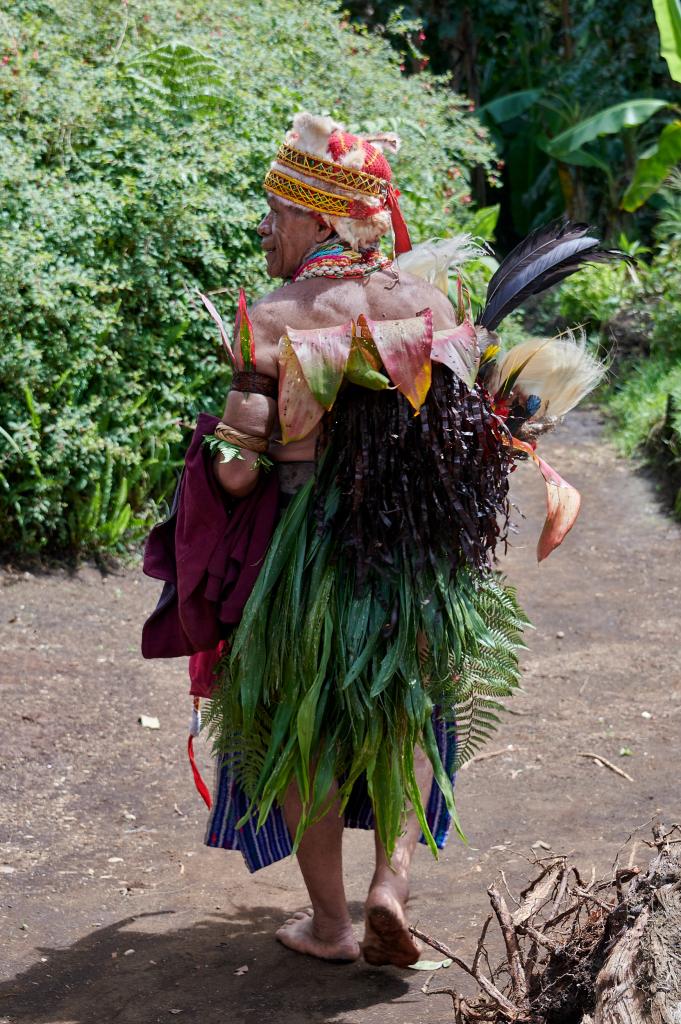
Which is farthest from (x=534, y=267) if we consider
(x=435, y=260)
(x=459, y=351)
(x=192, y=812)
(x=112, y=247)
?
(x=112, y=247)

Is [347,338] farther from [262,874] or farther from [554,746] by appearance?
[554,746]

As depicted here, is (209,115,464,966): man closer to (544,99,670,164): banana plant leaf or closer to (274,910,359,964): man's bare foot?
(274,910,359,964): man's bare foot

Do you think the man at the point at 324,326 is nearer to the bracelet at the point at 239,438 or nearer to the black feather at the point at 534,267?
the bracelet at the point at 239,438

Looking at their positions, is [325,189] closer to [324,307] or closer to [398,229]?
[324,307]

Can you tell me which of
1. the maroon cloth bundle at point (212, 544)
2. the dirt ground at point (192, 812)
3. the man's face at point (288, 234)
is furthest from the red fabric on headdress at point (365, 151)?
the dirt ground at point (192, 812)

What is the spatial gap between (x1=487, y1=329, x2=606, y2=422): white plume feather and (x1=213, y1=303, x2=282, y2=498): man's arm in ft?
1.95

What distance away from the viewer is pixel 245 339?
8.46 feet

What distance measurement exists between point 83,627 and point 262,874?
194 cm

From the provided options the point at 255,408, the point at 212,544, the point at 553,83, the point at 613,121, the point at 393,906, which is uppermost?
the point at 553,83

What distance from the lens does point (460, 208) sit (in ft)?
31.6

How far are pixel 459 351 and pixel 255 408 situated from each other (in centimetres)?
47

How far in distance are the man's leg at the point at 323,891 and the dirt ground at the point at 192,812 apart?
5 centimetres

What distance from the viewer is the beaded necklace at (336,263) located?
8.75ft

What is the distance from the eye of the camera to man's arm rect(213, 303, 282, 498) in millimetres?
2592
